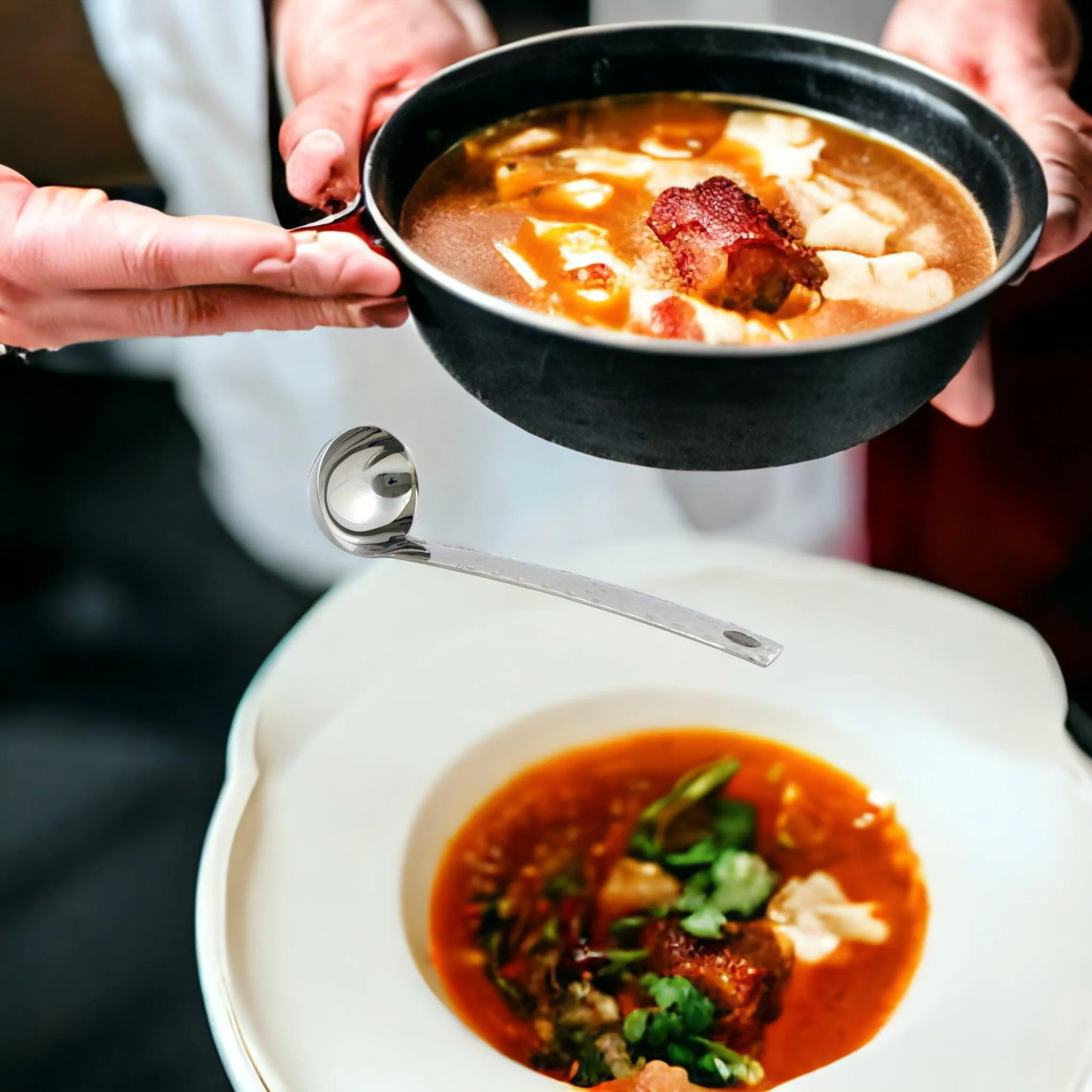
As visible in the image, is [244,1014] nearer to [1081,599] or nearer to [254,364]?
[254,364]

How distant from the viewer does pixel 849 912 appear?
44.0 inches

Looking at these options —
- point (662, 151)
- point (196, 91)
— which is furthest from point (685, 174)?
point (196, 91)

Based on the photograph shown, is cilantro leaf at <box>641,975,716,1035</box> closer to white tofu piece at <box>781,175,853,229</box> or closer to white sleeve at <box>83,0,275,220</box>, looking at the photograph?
white tofu piece at <box>781,175,853,229</box>

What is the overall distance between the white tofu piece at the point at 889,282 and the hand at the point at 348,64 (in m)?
0.40

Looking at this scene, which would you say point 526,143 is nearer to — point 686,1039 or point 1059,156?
point 1059,156

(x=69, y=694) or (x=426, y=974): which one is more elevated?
(x=426, y=974)

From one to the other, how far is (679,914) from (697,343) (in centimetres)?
65

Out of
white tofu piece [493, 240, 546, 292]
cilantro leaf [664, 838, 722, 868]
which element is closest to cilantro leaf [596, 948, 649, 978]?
cilantro leaf [664, 838, 722, 868]

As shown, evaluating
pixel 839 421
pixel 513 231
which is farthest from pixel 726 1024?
pixel 513 231

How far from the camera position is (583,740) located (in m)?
1.29

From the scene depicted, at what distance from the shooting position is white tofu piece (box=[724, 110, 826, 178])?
0.91m

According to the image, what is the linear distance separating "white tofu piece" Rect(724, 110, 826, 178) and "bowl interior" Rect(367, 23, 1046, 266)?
22mm

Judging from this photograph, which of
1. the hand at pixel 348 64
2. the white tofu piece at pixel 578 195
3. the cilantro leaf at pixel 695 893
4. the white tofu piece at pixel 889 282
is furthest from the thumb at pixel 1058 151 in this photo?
the cilantro leaf at pixel 695 893

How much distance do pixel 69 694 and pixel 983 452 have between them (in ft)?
3.56
